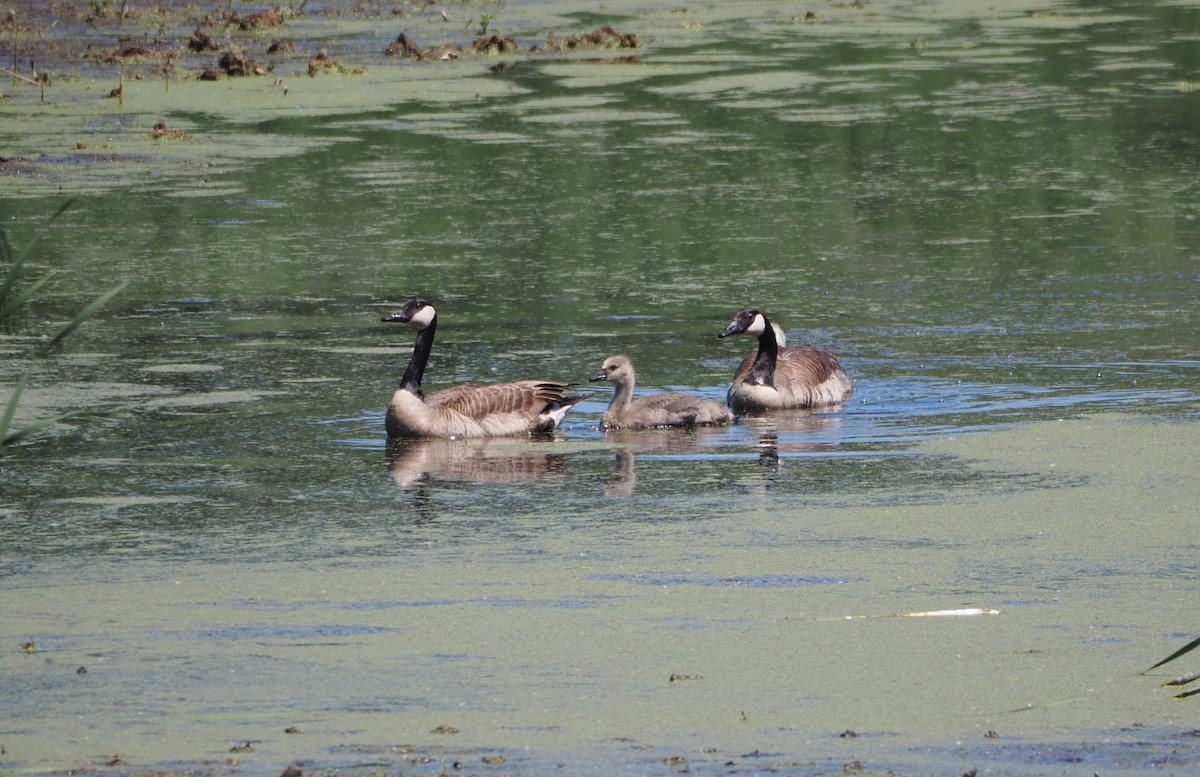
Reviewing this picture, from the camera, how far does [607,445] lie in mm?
8453

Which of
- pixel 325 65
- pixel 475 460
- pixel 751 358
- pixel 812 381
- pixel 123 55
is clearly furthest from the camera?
pixel 123 55

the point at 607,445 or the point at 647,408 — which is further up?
the point at 647,408

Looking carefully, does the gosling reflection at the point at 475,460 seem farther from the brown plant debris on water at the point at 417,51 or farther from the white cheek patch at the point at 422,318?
the brown plant debris on water at the point at 417,51

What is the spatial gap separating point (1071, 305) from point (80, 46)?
13767mm

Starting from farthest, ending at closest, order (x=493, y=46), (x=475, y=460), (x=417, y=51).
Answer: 1. (x=493, y=46)
2. (x=417, y=51)
3. (x=475, y=460)

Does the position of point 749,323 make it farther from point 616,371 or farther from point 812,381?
point 616,371

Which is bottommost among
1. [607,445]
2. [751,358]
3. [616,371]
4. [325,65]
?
[607,445]

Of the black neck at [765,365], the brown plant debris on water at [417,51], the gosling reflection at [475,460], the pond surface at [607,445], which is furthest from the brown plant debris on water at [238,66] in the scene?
the gosling reflection at [475,460]

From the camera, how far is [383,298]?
10.9 metres

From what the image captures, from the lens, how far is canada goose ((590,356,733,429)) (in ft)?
28.0

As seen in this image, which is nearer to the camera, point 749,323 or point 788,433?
point 788,433

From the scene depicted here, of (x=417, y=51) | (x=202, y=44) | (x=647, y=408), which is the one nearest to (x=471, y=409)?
(x=647, y=408)

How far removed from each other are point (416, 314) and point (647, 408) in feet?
3.79

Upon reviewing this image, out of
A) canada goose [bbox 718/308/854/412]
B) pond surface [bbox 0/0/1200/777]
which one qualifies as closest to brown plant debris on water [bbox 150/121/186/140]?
pond surface [bbox 0/0/1200/777]
